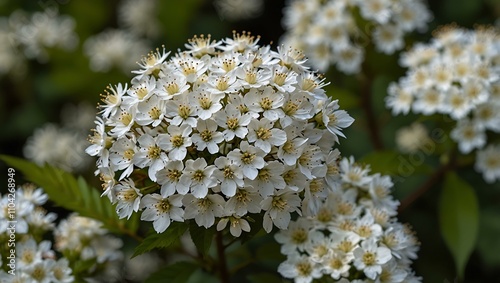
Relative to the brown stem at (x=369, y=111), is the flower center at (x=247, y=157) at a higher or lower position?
higher

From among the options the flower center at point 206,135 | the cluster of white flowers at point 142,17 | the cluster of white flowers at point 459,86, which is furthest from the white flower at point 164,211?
the cluster of white flowers at point 142,17

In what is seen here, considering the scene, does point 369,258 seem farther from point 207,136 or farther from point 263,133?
point 207,136

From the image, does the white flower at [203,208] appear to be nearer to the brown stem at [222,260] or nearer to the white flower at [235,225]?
the white flower at [235,225]

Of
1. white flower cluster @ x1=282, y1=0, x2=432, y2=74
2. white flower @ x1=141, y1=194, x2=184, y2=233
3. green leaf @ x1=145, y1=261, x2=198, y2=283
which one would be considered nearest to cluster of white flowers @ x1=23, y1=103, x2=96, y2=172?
white flower cluster @ x1=282, y1=0, x2=432, y2=74

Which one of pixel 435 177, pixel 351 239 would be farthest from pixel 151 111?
pixel 435 177

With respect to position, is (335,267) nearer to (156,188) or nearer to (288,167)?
(288,167)

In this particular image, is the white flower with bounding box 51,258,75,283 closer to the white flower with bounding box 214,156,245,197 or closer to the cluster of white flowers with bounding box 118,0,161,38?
the white flower with bounding box 214,156,245,197
